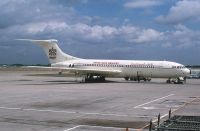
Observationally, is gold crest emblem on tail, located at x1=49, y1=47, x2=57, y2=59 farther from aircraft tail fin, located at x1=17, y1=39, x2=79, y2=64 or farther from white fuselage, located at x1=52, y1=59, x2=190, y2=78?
white fuselage, located at x1=52, y1=59, x2=190, y2=78

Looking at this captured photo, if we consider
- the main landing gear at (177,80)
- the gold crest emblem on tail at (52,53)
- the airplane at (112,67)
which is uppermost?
the gold crest emblem on tail at (52,53)

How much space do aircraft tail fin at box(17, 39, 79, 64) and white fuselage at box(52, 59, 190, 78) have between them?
3.37ft

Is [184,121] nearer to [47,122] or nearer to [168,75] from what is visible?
[47,122]

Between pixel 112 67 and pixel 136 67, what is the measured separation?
13.3 feet

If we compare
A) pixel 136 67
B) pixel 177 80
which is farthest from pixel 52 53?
pixel 177 80

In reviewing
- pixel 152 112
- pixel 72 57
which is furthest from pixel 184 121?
pixel 72 57

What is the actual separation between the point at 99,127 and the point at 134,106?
30.2 ft

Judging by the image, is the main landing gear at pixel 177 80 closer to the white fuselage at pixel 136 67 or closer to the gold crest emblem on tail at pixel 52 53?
the white fuselage at pixel 136 67

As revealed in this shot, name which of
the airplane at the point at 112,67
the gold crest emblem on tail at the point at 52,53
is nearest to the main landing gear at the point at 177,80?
the airplane at the point at 112,67

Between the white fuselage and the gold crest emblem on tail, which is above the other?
the gold crest emblem on tail

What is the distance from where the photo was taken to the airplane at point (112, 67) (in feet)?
198

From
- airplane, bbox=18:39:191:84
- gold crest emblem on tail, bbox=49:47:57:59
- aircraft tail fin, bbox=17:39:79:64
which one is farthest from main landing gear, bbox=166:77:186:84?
gold crest emblem on tail, bbox=49:47:57:59

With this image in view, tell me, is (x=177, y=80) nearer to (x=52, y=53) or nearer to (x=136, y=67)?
(x=136, y=67)

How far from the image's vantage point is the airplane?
198 feet
